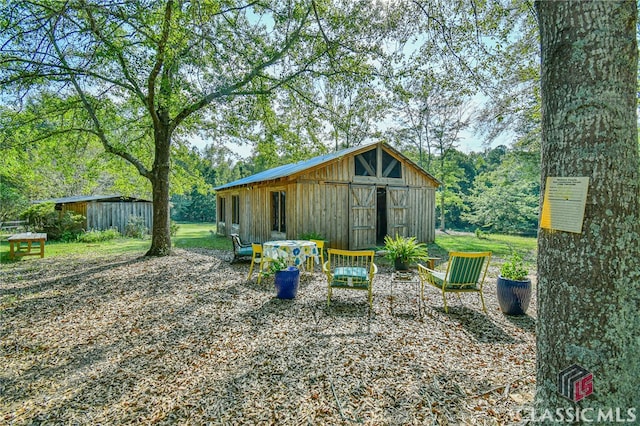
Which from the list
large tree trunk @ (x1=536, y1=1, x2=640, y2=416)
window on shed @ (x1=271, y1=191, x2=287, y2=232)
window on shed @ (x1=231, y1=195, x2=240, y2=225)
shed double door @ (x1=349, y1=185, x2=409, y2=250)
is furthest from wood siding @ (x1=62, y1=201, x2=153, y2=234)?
large tree trunk @ (x1=536, y1=1, x2=640, y2=416)

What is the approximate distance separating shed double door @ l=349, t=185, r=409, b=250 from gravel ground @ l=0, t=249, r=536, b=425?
16.0ft

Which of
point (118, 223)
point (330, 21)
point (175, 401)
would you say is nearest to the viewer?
point (175, 401)

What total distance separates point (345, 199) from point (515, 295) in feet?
21.5

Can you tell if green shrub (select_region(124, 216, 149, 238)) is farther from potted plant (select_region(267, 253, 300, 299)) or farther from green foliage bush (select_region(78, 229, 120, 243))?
potted plant (select_region(267, 253, 300, 299))

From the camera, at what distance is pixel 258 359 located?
314cm

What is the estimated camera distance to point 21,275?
718 centimetres

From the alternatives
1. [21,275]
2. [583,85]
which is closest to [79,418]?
[583,85]

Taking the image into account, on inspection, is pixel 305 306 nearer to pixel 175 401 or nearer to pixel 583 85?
pixel 175 401

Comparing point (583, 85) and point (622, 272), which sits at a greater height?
point (583, 85)

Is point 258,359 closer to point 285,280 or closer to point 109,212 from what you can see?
point 285,280

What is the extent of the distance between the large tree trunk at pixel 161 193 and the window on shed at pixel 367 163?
6076mm

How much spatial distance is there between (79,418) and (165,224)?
799 cm

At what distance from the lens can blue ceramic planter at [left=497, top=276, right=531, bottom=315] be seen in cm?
434

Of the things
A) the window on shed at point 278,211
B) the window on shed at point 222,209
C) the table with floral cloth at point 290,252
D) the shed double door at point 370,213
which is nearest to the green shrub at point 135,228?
the window on shed at point 222,209
